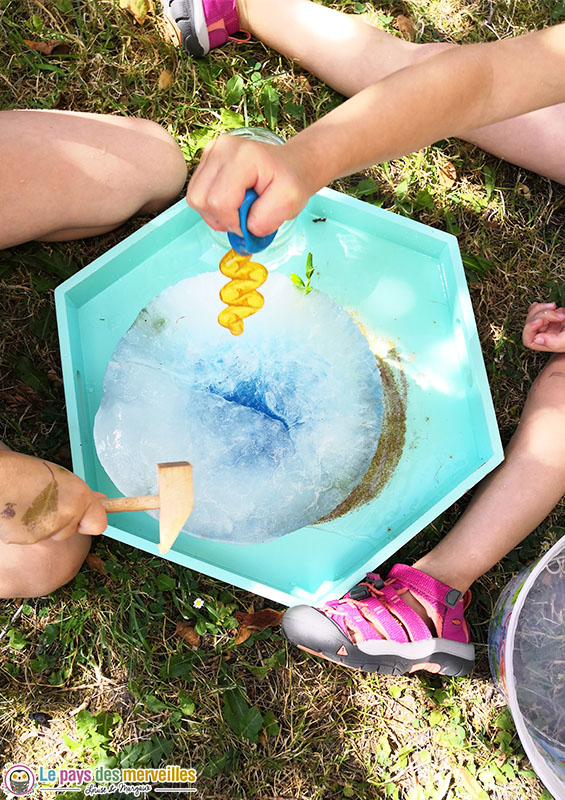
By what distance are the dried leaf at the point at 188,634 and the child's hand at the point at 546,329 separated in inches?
30.4

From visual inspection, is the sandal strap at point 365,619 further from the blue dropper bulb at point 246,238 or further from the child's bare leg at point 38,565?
the blue dropper bulb at point 246,238

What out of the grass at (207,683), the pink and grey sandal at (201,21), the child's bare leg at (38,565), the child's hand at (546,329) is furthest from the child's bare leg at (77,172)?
the child's hand at (546,329)

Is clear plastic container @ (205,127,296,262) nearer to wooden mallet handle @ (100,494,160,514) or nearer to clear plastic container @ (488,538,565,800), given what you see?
wooden mallet handle @ (100,494,160,514)

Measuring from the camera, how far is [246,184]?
760mm

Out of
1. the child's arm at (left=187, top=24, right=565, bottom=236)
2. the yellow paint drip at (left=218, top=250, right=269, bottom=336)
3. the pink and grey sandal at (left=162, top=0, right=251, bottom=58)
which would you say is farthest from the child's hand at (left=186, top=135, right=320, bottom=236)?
the pink and grey sandal at (left=162, top=0, right=251, bottom=58)

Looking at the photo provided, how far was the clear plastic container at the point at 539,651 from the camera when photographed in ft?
3.74

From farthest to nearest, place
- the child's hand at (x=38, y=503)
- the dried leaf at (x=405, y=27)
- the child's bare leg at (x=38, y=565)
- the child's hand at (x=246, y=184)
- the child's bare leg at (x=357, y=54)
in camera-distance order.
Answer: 1. the dried leaf at (x=405, y=27)
2. the child's bare leg at (x=357, y=54)
3. the child's bare leg at (x=38, y=565)
4. the child's hand at (x=38, y=503)
5. the child's hand at (x=246, y=184)

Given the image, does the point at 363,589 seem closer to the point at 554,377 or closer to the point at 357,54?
the point at 554,377

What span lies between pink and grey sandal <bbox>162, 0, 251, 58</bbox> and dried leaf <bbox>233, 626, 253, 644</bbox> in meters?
1.09

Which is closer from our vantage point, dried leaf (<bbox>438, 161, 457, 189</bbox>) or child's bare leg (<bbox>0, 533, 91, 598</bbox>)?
child's bare leg (<bbox>0, 533, 91, 598</bbox>)

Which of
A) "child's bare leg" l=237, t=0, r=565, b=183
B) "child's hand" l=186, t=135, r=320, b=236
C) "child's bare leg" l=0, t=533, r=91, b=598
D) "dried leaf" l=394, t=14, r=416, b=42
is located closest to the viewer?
"child's hand" l=186, t=135, r=320, b=236

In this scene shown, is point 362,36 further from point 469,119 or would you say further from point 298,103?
point 469,119

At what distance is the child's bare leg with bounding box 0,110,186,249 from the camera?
1.09m

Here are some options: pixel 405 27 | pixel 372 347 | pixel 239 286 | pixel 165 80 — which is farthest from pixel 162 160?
pixel 405 27
